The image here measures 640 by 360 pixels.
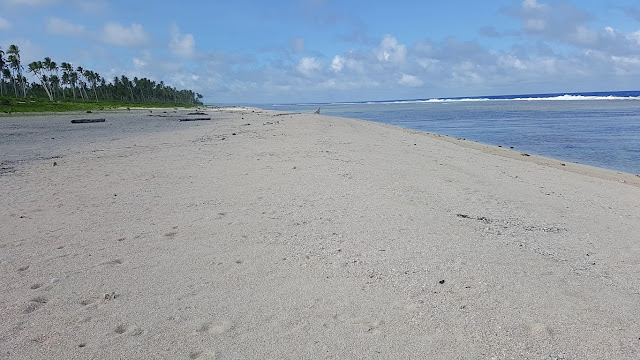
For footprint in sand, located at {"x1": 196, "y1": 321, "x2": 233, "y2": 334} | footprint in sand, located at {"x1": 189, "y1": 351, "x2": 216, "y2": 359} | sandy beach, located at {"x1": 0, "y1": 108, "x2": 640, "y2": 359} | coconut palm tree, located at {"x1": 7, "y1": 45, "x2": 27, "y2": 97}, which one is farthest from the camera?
coconut palm tree, located at {"x1": 7, "y1": 45, "x2": 27, "y2": 97}

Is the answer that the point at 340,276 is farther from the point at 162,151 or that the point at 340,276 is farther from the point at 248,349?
the point at 162,151

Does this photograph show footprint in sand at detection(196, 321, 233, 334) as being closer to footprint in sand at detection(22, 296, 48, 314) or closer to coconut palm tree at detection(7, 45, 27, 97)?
footprint in sand at detection(22, 296, 48, 314)

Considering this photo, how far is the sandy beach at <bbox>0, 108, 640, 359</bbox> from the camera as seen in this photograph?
11.1 ft

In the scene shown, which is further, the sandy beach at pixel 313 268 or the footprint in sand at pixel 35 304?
the footprint in sand at pixel 35 304

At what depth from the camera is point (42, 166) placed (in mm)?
11289

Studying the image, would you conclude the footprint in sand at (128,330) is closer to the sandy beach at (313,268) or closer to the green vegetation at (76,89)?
the sandy beach at (313,268)

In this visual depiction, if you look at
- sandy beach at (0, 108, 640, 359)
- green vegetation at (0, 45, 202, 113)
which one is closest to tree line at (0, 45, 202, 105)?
green vegetation at (0, 45, 202, 113)

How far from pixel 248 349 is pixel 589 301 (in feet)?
10.7

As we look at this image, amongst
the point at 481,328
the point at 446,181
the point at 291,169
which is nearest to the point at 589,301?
the point at 481,328

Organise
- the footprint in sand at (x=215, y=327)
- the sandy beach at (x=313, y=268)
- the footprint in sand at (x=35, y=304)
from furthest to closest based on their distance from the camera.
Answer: the footprint in sand at (x=35, y=304), the footprint in sand at (x=215, y=327), the sandy beach at (x=313, y=268)

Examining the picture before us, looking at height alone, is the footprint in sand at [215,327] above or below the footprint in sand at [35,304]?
below

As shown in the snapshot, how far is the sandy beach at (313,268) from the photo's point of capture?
340cm

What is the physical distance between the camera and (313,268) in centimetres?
475

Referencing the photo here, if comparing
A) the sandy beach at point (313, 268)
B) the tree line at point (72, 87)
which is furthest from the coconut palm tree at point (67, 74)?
the sandy beach at point (313, 268)
